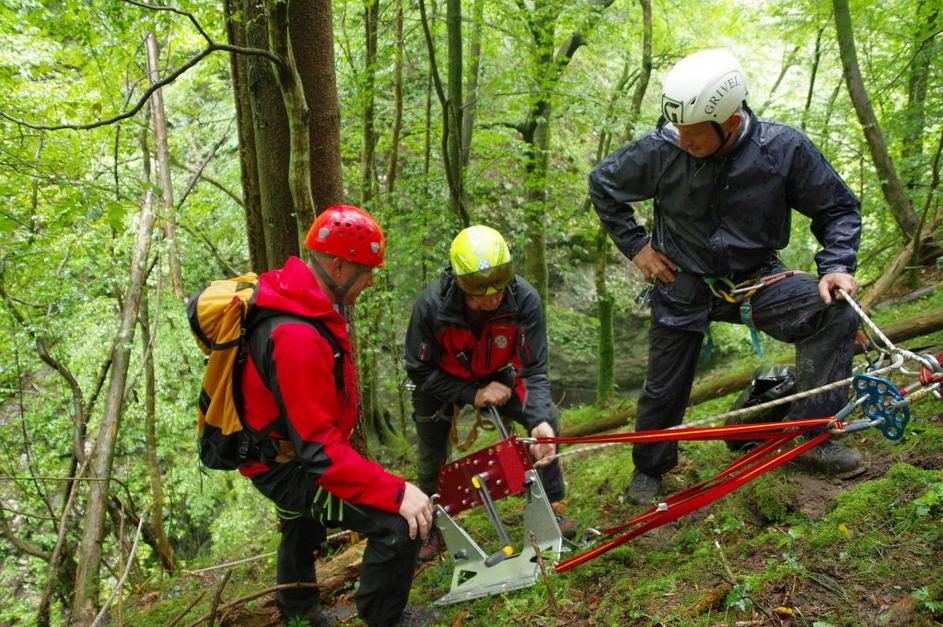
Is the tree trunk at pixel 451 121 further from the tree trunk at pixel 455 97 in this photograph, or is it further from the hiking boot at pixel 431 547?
the hiking boot at pixel 431 547

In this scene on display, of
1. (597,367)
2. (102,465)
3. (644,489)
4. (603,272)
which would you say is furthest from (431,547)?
(597,367)

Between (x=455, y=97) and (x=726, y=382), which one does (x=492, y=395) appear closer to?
(x=455, y=97)

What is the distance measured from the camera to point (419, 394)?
4.43 m

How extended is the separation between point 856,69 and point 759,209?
464 centimetres

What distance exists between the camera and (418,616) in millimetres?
3510

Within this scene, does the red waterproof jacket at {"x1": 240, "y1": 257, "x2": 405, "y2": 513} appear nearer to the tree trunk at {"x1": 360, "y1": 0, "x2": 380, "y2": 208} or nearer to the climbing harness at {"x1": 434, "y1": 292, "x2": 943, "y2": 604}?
the climbing harness at {"x1": 434, "y1": 292, "x2": 943, "y2": 604}

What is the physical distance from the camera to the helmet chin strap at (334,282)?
3104 mm

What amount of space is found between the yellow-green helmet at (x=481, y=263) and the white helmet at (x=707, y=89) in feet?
4.20

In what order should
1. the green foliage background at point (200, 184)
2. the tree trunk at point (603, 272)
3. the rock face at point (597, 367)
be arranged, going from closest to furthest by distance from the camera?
1. the green foliage background at point (200, 184)
2. the tree trunk at point (603, 272)
3. the rock face at point (597, 367)

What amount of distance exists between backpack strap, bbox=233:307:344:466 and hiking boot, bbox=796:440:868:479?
2758 millimetres

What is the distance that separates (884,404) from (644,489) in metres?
1.91

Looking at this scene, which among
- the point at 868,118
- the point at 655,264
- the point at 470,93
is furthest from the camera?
the point at 470,93

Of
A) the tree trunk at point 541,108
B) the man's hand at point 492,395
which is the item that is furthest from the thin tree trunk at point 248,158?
the tree trunk at point 541,108

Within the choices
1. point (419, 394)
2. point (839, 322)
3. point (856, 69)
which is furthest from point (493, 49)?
point (839, 322)
